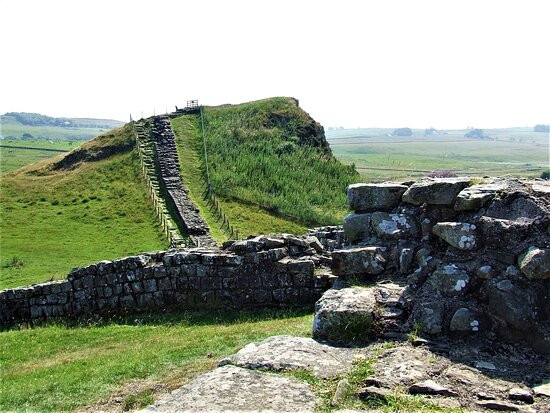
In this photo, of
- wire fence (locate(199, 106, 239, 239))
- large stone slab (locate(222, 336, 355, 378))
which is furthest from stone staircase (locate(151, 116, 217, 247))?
large stone slab (locate(222, 336, 355, 378))

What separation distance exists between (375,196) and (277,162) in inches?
1487

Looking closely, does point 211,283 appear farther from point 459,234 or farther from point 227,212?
point 227,212

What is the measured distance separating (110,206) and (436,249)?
35.6m

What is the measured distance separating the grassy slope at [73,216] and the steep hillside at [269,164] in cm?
613

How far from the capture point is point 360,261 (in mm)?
9883

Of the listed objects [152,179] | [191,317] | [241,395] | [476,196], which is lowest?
[191,317]

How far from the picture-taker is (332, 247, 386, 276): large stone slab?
32.2 feet

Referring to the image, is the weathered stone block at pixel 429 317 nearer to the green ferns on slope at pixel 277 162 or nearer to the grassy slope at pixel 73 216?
the grassy slope at pixel 73 216

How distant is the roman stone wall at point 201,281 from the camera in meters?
13.9

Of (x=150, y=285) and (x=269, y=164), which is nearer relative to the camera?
(x=150, y=285)

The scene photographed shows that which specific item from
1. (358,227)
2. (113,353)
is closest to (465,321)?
(358,227)

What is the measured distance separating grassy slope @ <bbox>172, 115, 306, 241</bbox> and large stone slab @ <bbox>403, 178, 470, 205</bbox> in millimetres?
25504

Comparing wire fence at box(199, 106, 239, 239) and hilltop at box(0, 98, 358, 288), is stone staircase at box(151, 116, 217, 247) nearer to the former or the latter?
hilltop at box(0, 98, 358, 288)

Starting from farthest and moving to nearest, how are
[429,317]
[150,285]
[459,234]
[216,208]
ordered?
[216,208], [150,285], [459,234], [429,317]
